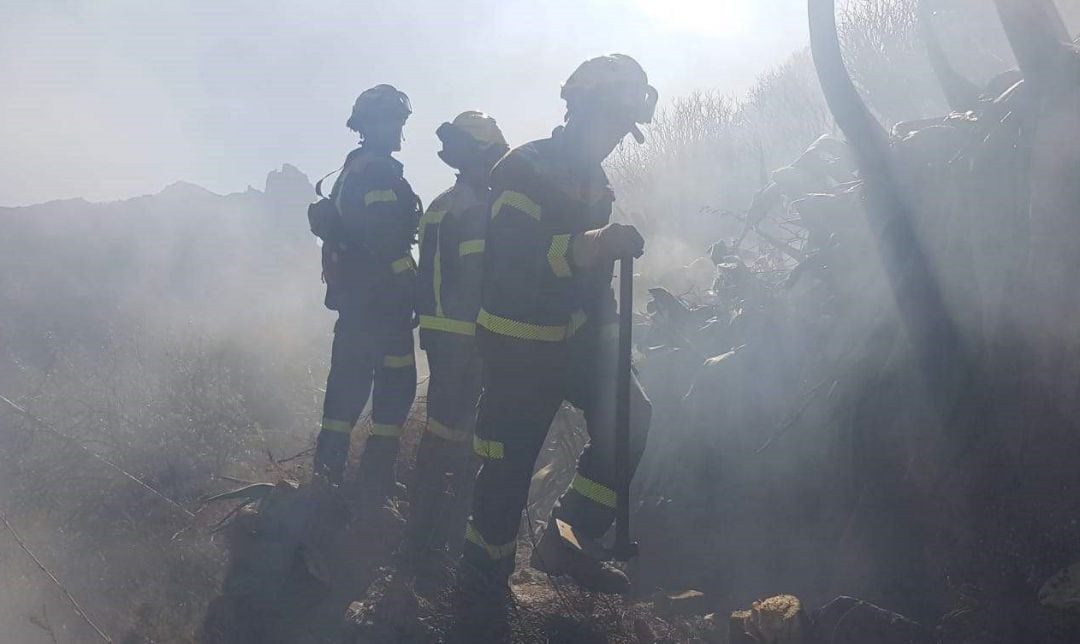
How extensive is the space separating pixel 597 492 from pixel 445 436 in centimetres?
123

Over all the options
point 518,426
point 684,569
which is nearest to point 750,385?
point 684,569

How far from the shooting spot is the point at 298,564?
389 cm

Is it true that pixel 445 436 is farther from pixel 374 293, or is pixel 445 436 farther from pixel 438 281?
pixel 374 293

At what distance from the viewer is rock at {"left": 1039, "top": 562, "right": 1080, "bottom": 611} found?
99.3 inches

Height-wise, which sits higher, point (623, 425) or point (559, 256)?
point (559, 256)

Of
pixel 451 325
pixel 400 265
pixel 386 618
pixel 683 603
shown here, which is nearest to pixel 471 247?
pixel 451 325

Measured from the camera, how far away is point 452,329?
14.0 feet

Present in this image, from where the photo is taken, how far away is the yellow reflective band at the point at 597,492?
3301mm

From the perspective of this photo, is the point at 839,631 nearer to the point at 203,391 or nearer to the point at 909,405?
the point at 909,405

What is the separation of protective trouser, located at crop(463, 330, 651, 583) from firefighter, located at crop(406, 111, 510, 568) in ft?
2.90

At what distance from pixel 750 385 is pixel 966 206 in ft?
4.78

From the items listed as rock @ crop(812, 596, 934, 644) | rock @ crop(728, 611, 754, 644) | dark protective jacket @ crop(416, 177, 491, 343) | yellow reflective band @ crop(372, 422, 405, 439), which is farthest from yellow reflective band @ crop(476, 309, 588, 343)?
yellow reflective band @ crop(372, 422, 405, 439)

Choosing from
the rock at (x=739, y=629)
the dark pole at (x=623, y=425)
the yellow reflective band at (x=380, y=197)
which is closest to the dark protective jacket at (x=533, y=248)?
the dark pole at (x=623, y=425)

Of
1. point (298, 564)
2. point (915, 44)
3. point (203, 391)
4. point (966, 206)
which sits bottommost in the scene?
point (298, 564)
